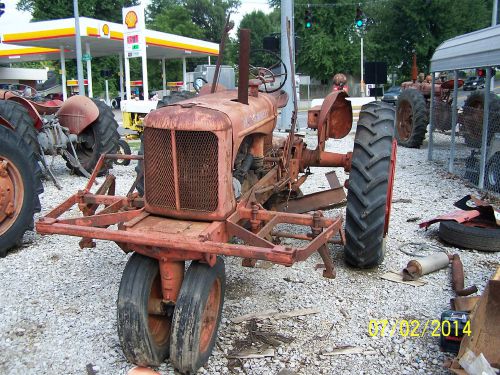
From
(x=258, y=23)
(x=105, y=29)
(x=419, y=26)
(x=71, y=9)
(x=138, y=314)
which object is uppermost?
(x=258, y=23)

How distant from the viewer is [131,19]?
1964cm

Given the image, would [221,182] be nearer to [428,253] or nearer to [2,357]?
[2,357]

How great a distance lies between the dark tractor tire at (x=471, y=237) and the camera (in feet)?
17.1

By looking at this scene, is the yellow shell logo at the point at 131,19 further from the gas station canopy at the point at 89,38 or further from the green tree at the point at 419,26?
the green tree at the point at 419,26

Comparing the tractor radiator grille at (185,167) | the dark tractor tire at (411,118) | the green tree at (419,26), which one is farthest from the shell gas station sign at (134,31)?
the green tree at (419,26)

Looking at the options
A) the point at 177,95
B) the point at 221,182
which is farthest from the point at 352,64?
the point at 221,182

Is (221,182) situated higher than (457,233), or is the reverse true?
(221,182)

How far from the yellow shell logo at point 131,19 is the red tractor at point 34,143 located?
10122 mm

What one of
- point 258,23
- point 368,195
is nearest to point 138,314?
point 368,195

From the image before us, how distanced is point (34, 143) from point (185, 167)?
4.68m

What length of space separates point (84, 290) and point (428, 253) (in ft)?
10.8

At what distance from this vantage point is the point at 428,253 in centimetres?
526
